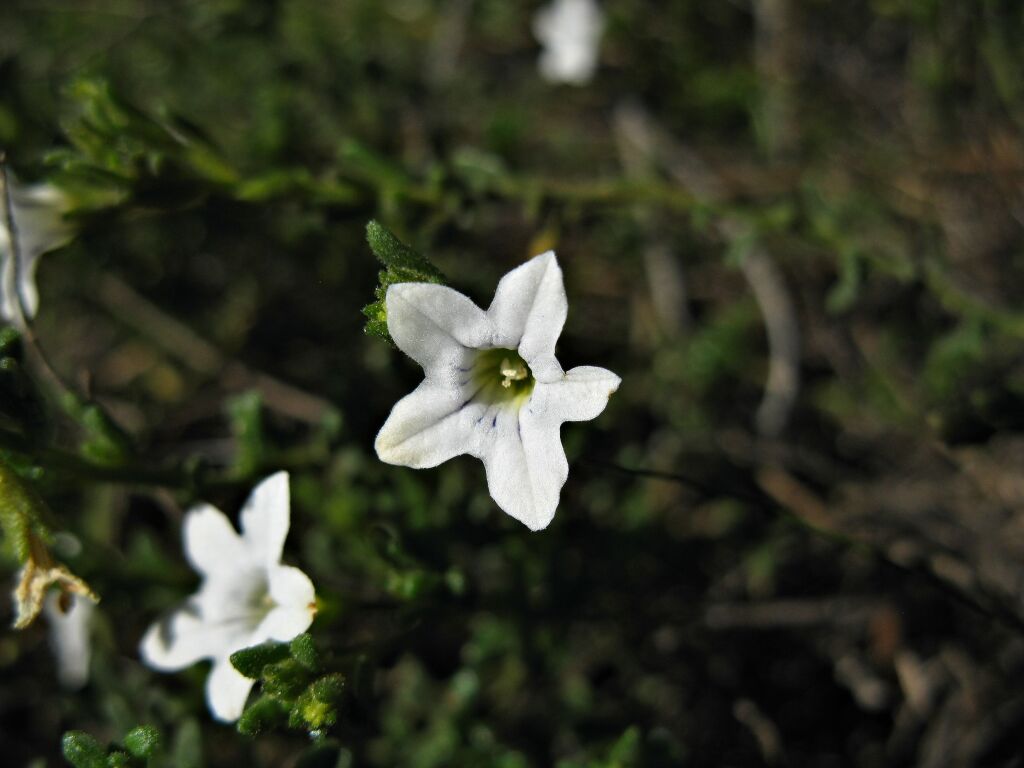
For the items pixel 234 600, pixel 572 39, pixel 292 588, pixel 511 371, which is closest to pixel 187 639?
pixel 234 600

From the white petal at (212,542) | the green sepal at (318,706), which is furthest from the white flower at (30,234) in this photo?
the green sepal at (318,706)

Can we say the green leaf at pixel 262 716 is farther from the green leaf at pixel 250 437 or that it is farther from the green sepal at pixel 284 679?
the green leaf at pixel 250 437

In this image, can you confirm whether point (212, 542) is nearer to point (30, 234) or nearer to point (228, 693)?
point (228, 693)

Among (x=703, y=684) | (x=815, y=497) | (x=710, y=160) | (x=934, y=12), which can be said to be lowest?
(x=703, y=684)

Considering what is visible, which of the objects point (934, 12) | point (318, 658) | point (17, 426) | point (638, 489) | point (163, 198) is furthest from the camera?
point (934, 12)

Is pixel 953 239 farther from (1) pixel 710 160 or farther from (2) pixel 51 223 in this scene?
(2) pixel 51 223

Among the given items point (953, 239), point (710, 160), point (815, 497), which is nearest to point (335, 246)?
point (710, 160)
